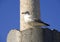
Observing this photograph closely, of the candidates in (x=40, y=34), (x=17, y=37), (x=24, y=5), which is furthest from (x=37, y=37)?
(x=24, y=5)

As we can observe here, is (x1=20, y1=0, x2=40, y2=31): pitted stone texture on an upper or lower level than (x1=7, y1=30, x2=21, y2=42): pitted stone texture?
upper

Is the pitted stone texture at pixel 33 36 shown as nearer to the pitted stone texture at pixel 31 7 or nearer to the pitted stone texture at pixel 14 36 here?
the pitted stone texture at pixel 14 36

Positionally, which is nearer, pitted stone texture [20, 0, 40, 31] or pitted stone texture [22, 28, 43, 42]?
pitted stone texture [22, 28, 43, 42]

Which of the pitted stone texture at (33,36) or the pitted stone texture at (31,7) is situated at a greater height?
the pitted stone texture at (31,7)

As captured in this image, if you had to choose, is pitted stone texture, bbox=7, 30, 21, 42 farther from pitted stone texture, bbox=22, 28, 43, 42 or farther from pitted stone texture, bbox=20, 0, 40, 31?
pitted stone texture, bbox=20, 0, 40, 31

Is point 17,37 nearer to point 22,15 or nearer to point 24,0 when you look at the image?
point 24,0

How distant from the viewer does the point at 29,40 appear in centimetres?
120

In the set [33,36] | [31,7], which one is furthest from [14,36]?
[31,7]

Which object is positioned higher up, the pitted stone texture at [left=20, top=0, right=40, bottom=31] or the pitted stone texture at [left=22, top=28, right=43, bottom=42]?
the pitted stone texture at [left=20, top=0, right=40, bottom=31]

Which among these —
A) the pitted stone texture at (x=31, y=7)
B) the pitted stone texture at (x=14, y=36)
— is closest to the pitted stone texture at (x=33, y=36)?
the pitted stone texture at (x=14, y=36)

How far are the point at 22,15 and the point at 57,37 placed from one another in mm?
823

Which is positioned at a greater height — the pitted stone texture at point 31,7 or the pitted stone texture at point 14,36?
the pitted stone texture at point 31,7

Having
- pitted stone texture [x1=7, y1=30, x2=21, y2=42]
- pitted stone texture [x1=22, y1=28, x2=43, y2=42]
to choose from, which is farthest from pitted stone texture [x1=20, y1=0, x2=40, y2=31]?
pitted stone texture [x1=22, y1=28, x2=43, y2=42]

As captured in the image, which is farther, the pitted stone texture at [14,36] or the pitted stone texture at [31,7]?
the pitted stone texture at [31,7]
